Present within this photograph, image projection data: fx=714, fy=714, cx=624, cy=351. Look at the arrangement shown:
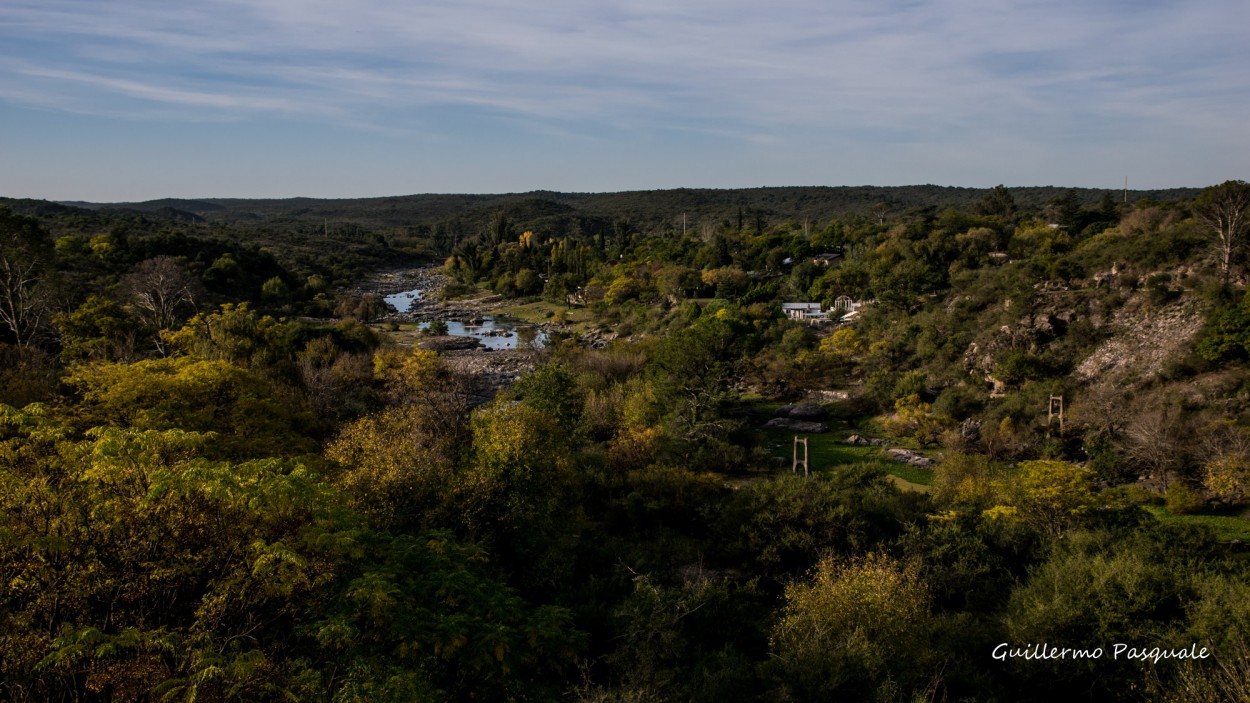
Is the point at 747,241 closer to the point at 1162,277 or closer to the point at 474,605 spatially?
the point at 1162,277

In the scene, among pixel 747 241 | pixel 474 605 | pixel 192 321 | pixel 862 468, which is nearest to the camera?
pixel 474 605

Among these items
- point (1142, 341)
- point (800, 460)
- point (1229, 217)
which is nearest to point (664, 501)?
point (800, 460)

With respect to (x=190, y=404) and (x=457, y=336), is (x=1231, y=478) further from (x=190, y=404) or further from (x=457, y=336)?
(x=457, y=336)

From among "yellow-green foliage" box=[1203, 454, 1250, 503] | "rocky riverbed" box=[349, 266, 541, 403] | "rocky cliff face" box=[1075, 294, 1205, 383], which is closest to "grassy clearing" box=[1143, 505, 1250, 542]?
"yellow-green foliage" box=[1203, 454, 1250, 503]

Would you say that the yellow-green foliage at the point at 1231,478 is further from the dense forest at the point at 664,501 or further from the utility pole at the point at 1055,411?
the utility pole at the point at 1055,411

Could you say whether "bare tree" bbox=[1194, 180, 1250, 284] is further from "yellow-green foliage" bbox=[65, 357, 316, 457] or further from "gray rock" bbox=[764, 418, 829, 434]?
"yellow-green foliage" bbox=[65, 357, 316, 457]

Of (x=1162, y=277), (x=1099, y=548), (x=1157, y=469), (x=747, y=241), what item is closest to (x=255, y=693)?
(x=1099, y=548)

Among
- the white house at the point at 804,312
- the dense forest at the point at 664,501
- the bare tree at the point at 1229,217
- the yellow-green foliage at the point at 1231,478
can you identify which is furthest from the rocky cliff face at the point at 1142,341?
the white house at the point at 804,312
